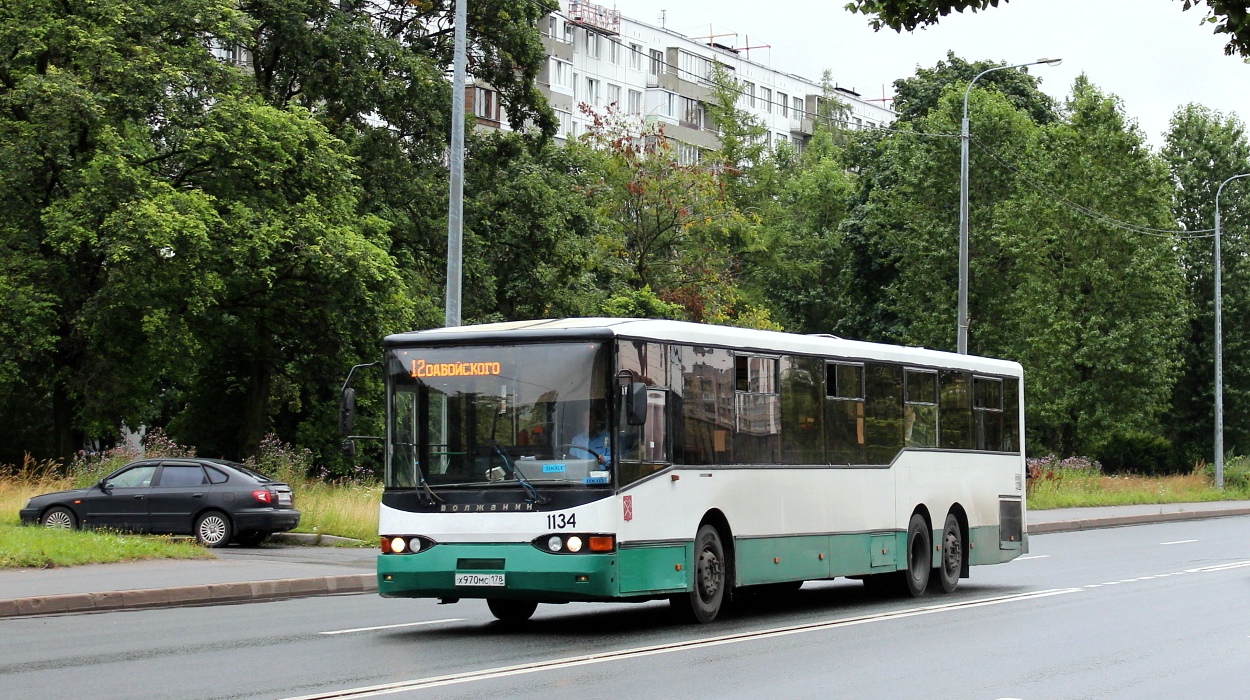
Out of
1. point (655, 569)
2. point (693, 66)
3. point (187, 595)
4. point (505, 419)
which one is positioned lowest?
point (187, 595)

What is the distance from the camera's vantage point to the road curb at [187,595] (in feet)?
51.8

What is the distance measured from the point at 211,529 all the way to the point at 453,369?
11762 millimetres

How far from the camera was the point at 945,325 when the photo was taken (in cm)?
6328

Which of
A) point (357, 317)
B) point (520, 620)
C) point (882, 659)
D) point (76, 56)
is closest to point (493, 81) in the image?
point (357, 317)

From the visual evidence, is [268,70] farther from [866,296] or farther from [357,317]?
[866,296]

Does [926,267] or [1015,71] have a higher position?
[1015,71]

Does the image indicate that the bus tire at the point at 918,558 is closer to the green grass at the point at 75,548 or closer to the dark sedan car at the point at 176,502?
the green grass at the point at 75,548

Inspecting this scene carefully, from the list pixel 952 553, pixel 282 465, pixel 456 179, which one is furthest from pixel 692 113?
pixel 952 553

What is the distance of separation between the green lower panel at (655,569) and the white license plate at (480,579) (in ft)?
3.39

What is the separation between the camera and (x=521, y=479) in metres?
13.8

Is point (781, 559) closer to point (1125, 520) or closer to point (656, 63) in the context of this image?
point (1125, 520)

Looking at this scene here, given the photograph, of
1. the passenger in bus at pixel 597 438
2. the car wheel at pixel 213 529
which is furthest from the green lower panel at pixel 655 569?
the car wheel at pixel 213 529

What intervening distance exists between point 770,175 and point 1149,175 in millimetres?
26511

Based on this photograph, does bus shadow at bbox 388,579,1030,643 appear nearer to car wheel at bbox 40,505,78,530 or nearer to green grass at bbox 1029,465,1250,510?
car wheel at bbox 40,505,78,530
